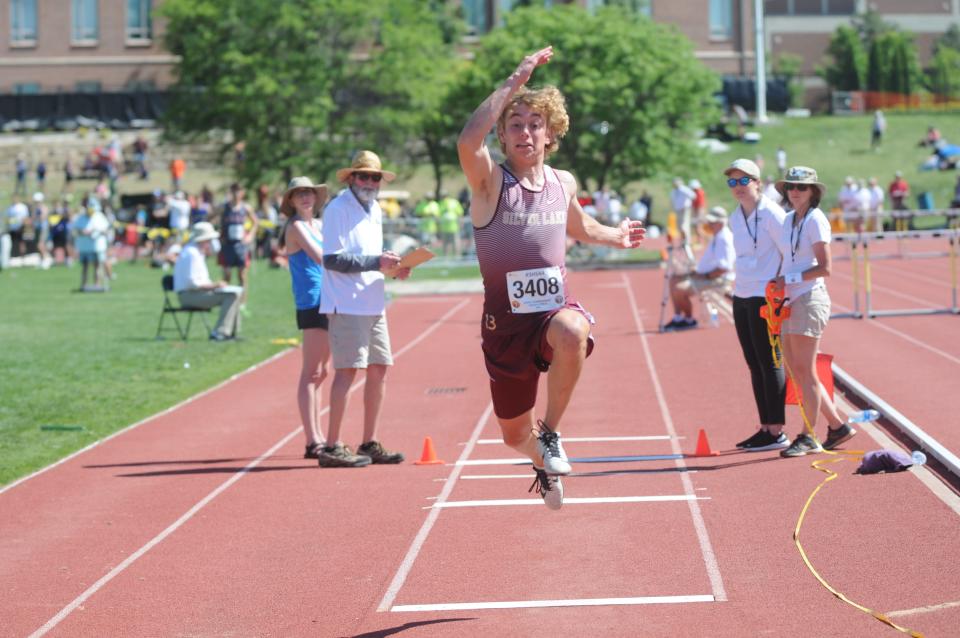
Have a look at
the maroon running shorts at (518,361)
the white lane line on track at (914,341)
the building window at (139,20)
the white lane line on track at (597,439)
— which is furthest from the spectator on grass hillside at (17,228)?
the maroon running shorts at (518,361)

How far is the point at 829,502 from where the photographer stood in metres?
8.04

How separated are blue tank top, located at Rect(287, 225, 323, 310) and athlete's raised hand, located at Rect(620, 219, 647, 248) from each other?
380 cm

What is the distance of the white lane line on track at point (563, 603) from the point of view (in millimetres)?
6250

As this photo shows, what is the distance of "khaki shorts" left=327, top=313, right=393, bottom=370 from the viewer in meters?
9.93

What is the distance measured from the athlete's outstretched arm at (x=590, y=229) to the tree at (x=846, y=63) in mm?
84460

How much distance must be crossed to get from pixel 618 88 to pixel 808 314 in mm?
36091

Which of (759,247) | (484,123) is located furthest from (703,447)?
(484,123)

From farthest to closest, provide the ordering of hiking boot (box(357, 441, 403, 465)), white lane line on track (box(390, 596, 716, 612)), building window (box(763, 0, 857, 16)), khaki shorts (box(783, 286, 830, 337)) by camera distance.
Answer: building window (box(763, 0, 857, 16))
hiking boot (box(357, 441, 403, 465))
khaki shorts (box(783, 286, 830, 337))
white lane line on track (box(390, 596, 716, 612))

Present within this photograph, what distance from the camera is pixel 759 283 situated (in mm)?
10109

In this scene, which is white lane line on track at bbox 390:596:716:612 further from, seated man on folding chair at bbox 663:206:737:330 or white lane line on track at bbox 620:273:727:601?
seated man on folding chair at bbox 663:206:737:330

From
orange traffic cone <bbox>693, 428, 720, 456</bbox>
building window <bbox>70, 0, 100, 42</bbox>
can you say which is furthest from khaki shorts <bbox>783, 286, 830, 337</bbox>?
building window <bbox>70, 0, 100, 42</bbox>

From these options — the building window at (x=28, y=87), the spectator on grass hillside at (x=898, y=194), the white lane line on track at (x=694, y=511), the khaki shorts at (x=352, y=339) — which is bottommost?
the white lane line on track at (x=694, y=511)

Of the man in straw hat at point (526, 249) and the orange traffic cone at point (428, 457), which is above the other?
the man in straw hat at point (526, 249)

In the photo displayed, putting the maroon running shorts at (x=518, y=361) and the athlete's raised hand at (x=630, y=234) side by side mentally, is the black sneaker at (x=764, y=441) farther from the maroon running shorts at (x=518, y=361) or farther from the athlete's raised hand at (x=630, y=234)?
the maroon running shorts at (x=518, y=361)
